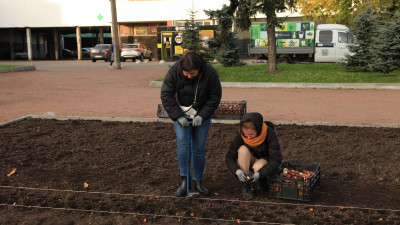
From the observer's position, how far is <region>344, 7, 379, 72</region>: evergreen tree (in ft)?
66.4

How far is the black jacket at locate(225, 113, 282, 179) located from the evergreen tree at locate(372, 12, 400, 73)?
48.5 feet

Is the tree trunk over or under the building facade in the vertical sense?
under

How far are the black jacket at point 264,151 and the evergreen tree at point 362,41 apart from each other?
54.5 ft

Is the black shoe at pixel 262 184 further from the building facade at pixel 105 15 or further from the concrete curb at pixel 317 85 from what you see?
the building facade at pixel 105 15

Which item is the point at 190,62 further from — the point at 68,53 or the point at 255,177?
the point at 68,53

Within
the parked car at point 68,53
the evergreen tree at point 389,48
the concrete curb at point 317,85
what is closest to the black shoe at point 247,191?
the concrete curb at point 317,85

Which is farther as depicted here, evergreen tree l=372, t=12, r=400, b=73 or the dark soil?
evergreen tree l=372, t=12, r=400, b=73

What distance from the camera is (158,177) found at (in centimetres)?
557

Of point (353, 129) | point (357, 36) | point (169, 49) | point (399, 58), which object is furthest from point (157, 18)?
point (353, 129)

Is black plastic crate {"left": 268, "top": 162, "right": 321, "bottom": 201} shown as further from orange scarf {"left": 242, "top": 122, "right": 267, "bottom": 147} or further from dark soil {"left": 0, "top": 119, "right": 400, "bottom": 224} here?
orange scarf {"left": 242, "top": 122, "right": 267, "bottom": 147}

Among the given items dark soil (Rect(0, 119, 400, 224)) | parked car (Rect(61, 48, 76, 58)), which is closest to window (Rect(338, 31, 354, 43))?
dark soil (Rect(0, 119, 400, 224))

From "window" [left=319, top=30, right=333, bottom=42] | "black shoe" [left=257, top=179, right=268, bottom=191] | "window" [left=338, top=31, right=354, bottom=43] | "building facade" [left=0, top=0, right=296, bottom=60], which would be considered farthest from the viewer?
"building facade" [left=0, top=0, right=296, bottom=60]

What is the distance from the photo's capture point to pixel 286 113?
10414mm

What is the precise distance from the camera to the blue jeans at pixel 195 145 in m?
4.72
